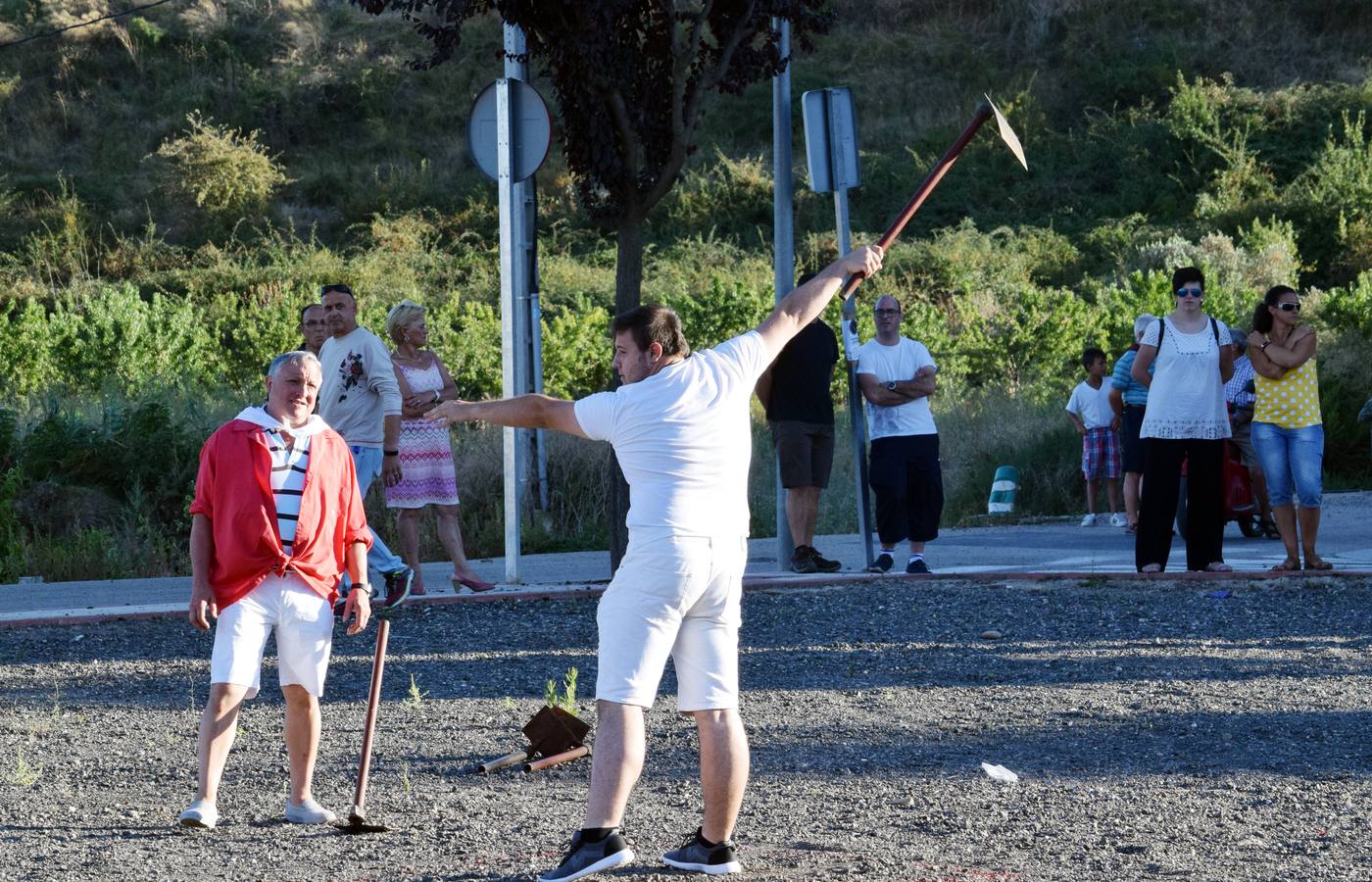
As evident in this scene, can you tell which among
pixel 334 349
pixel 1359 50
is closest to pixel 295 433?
pixel 334 349

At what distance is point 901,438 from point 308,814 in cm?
605

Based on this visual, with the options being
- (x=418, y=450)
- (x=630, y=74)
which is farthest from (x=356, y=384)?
(x=630, y=74)

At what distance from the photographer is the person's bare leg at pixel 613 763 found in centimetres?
464

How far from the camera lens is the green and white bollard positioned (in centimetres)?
1611

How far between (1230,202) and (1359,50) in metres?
12.6

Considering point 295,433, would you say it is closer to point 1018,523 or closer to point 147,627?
point 147,627

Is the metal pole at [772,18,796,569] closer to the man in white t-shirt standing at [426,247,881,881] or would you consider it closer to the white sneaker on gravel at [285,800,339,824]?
the white sneaker on gravel at [285,800,339,824]

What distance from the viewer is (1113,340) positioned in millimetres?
25125

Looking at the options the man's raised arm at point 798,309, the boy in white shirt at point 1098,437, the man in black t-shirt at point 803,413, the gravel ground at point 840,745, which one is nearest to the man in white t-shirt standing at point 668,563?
the man's raised arm at point 798,309

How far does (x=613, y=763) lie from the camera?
4652mm

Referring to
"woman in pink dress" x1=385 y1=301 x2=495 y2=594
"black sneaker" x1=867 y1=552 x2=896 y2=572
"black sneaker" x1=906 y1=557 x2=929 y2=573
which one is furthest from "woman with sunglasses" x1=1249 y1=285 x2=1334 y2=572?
"woman in pink dress" x1=385 y1=301 x2=495 y2=594

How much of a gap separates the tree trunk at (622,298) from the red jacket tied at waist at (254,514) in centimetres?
481

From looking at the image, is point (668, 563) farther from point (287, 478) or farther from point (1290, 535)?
point (1290, 535)

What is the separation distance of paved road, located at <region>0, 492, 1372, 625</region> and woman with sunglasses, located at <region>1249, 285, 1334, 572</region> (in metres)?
0.70
